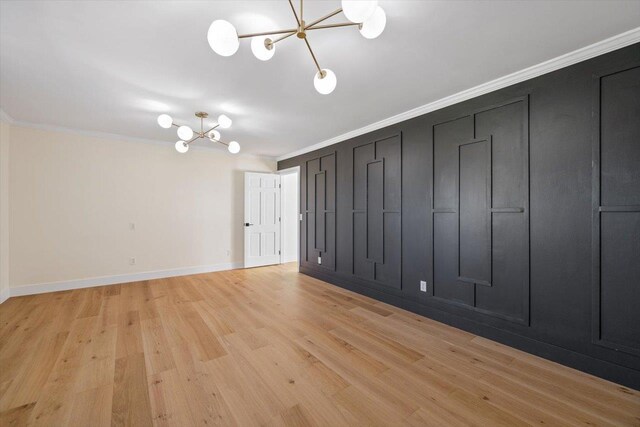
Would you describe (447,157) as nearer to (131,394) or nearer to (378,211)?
(378,211)

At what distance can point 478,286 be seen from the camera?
278cm

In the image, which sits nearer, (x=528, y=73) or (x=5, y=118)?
(x=528, y=73)

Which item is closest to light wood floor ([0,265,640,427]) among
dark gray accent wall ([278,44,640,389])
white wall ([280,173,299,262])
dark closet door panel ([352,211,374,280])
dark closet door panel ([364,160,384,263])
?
dark gray accent wall ([278,44,640,389])

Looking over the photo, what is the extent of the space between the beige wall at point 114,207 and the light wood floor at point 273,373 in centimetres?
A: 104

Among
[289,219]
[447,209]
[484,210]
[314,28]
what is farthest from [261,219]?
[314,28]

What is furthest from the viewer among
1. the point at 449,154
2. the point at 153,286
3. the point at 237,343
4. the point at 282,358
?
the point at 153,286

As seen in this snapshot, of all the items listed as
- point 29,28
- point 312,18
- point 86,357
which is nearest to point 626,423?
point 312,18

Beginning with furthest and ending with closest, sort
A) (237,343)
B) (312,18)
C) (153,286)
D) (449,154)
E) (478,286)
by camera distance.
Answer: (153,286), (449,154), (478,286), (237,343), (312,18)

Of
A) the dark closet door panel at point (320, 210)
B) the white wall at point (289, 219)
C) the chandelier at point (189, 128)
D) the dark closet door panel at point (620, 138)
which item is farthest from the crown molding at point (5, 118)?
the dark closet door panel at point (620, 138)

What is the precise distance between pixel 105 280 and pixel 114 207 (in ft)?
4.18

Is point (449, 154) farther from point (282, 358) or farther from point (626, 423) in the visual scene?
point (282, 358)

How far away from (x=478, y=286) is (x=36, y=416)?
3688 millimetres

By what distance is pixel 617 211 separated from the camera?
199 centimetres

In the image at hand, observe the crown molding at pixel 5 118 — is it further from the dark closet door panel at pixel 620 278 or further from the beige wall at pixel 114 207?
the dark closet door panel at pixel 620 278
